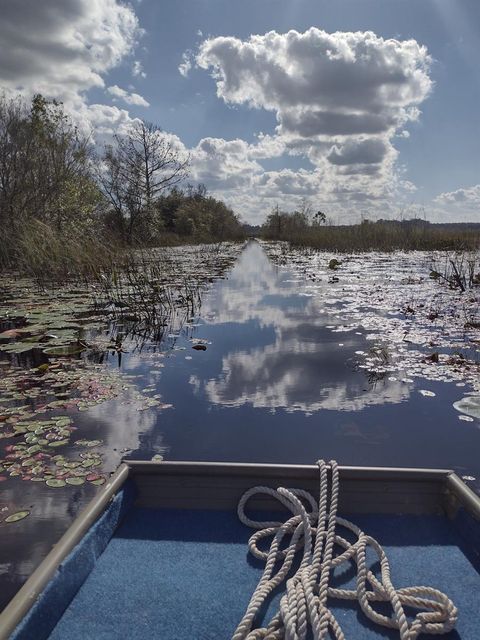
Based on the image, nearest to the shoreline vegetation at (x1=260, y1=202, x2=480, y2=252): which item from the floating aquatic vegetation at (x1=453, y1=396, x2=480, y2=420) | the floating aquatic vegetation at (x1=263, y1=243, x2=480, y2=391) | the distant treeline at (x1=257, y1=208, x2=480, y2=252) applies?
the distant treeline at (x1=257, y1=208, x2=480, y2=252)

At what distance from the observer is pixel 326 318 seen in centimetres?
755

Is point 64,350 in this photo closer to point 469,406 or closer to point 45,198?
point 469,406

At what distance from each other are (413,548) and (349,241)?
1089 inches

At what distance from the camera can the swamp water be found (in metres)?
2.70

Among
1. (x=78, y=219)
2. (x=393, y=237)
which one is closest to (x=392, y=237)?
(x=393, y=237)

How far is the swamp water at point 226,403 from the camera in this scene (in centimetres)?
270

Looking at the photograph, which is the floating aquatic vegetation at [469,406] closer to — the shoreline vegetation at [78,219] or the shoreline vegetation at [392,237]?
the shoreline vegetation at [78,219]

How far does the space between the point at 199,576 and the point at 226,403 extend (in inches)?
91.1

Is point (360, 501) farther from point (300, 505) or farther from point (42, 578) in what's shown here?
point (42, 578)

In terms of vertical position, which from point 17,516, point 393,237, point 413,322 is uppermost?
point 393,237

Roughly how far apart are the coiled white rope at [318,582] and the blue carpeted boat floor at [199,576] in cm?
6

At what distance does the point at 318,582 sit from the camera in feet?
5.19

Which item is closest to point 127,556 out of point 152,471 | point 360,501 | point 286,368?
point 152,471

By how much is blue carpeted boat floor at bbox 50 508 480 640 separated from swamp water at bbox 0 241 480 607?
561mm
